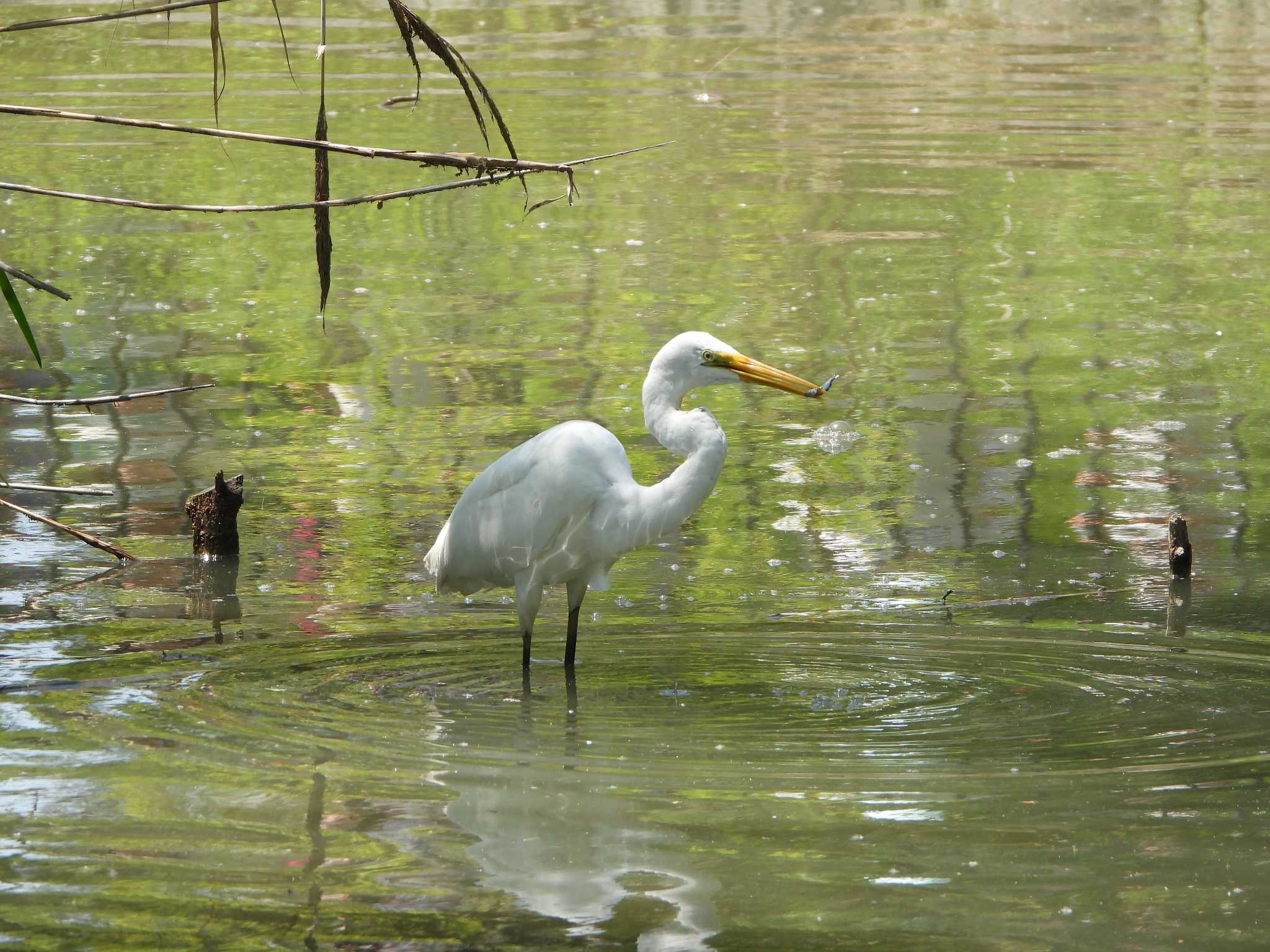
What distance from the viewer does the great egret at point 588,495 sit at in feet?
20.9

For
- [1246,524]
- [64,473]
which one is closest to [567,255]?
[64,473]

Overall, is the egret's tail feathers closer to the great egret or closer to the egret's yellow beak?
the great egret

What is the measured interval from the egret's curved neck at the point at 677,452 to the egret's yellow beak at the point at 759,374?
0.19m

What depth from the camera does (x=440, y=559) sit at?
7.09 meters

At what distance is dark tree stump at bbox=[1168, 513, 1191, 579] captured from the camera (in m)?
7.48

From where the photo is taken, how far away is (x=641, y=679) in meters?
6.56

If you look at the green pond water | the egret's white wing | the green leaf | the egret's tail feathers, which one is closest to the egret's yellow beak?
the egret's white wing

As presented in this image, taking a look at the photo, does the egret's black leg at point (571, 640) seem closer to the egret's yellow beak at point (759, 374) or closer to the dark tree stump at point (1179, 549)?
the egret's yellow beak at point (759, 374)

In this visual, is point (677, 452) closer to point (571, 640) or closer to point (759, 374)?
point (759, 374)

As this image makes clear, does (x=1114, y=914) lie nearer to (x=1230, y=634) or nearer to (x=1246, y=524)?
(x=1230, y=634)

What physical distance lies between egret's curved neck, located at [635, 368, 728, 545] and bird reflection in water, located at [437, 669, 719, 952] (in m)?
0.82

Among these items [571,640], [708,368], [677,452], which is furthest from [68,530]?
[708,368]

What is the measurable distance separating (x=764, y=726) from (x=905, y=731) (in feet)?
1.45

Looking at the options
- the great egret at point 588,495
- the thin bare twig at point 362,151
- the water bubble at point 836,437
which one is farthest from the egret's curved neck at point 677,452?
the water bubble at point 836,437
